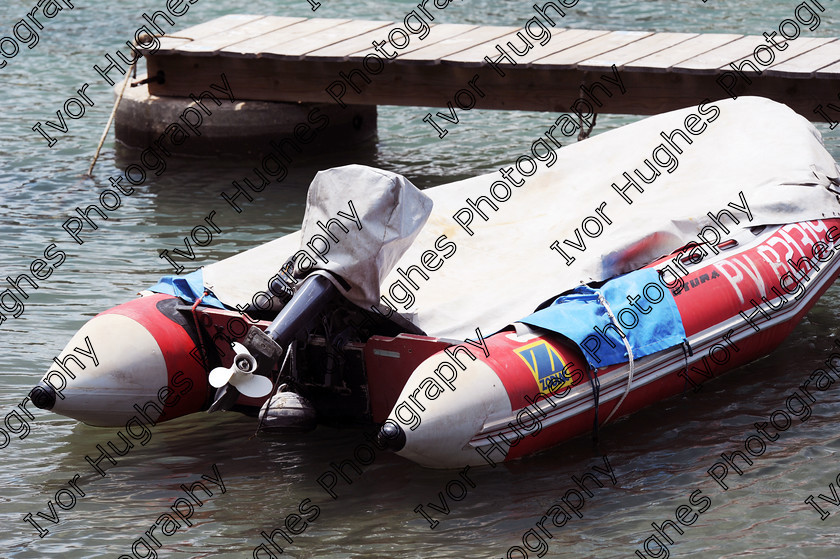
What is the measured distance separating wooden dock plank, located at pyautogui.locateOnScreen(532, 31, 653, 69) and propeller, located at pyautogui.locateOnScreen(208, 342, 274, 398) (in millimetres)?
4920

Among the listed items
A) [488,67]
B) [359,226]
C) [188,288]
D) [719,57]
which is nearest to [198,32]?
[488,67]

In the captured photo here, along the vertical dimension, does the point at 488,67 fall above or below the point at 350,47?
below

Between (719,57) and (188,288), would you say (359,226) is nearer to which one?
(188,288)

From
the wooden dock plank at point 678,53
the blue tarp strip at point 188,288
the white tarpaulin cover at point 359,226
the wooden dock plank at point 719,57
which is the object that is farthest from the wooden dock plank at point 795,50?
the blue tarp strip at point 188,288

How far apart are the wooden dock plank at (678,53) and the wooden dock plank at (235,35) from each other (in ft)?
10.8

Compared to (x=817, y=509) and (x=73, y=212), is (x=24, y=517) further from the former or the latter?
(x=73, y=212)

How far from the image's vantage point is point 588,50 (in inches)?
345

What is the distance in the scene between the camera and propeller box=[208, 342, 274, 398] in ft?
13.6

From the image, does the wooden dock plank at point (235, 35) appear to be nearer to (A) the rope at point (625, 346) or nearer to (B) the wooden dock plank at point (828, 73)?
(B) the wooden dock plank at point (828, 73)

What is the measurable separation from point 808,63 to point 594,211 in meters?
3.13

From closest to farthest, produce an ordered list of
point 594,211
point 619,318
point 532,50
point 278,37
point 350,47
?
point 619,318
point 594,211
point 532,50
point 350,47
point 278,37

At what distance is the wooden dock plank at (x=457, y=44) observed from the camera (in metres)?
8.65

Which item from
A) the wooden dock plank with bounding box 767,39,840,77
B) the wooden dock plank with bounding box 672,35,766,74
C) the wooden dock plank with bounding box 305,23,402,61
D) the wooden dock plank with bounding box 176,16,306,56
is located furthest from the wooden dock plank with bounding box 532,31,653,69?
the wooden dock plank with bounding box 176,16,306,56

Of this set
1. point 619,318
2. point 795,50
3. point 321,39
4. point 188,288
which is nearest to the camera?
point 619,318
